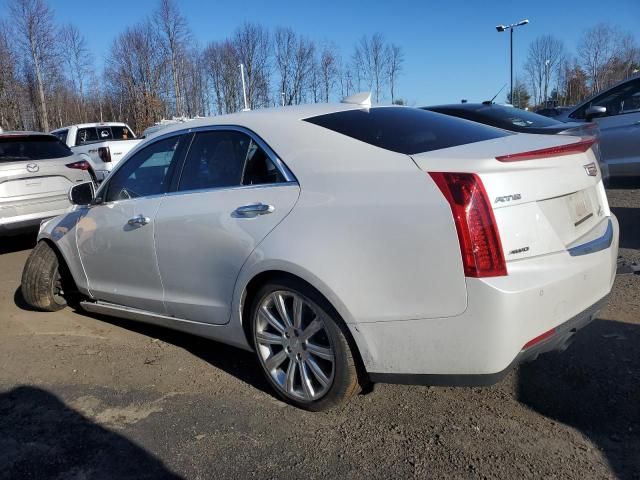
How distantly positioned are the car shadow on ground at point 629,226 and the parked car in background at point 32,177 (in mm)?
6672

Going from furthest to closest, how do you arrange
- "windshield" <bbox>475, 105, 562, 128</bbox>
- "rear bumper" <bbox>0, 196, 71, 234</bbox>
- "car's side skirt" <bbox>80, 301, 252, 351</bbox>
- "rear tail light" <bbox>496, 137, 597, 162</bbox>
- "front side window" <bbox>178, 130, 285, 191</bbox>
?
1. "windshield" <bbox>475, 105, 562, 128</bbox>
2. "rear bumper" <bbox>0, 196, 71, 234</bbox>
3. "car's side skirt" <bbox>80, 301, 252, 351</bbox>
4. "front side window" <bbox>178, 130, 285, 191</bbox>
5. "rear tail light" <bbox>496, 137, 597, 162</bbox>

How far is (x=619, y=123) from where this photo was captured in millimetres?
8062

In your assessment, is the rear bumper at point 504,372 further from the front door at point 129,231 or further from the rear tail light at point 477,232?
the front door at point 129,231

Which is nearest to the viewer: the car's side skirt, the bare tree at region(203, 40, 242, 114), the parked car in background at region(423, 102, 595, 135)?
the car's side skirt

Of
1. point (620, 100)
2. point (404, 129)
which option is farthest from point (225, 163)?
point (620, 100)

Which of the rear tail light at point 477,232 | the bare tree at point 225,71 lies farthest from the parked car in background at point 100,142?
the bare tree at point 225,71

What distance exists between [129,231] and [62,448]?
60.2 inches

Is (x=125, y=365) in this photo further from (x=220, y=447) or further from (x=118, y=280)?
(x=220, y=447)

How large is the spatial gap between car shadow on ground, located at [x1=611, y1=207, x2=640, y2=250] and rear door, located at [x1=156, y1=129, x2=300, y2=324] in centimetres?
435

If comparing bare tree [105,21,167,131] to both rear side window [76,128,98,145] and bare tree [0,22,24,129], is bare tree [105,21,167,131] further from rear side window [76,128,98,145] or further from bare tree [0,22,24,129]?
rear side window [76,128,98,145]

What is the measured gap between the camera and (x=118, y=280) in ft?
13.4

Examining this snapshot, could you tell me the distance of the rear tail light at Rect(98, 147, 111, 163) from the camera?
12.3 meters

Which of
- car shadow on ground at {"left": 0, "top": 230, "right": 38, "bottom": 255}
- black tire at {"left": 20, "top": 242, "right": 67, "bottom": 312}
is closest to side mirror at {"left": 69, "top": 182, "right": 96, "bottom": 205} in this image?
black tire at {"left": 20, "top": 242, "right": 67, "bottom": 312}

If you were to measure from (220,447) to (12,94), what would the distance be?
43.2 m
